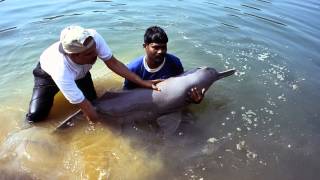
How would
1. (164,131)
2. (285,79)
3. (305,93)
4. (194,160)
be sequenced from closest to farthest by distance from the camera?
(194,160) < (164,131) < (305,93) < (285,79)

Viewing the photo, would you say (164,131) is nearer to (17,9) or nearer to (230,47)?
(230,47)

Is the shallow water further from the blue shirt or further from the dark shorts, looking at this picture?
the blue shirt

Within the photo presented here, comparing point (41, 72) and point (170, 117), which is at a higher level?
point (41, 72)

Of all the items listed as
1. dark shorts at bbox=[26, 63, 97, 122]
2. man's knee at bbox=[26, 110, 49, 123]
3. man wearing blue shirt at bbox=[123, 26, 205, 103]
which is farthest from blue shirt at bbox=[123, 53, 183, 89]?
man's knee at bbox=[26, 110, 49, 123]

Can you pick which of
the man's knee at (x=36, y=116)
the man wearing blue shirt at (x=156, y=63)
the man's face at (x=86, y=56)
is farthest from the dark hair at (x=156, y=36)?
the man's knee at (x=36, y=116)

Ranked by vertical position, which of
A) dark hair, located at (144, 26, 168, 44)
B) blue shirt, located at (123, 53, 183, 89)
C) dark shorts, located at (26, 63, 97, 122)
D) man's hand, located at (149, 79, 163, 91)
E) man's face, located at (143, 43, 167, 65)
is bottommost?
dark shorts, located at (26, 63, 97, 122)

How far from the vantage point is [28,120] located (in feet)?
18.7

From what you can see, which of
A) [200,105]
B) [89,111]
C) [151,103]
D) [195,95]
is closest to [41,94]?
[89,111]

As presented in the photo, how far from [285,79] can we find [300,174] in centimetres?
236

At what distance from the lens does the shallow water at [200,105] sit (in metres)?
4.95

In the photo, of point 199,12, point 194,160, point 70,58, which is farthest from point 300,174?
point 199,12

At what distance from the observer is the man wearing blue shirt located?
5.25 meters

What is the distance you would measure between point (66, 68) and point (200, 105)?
214cm

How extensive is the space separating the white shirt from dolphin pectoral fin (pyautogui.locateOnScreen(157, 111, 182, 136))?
3.60 ft
